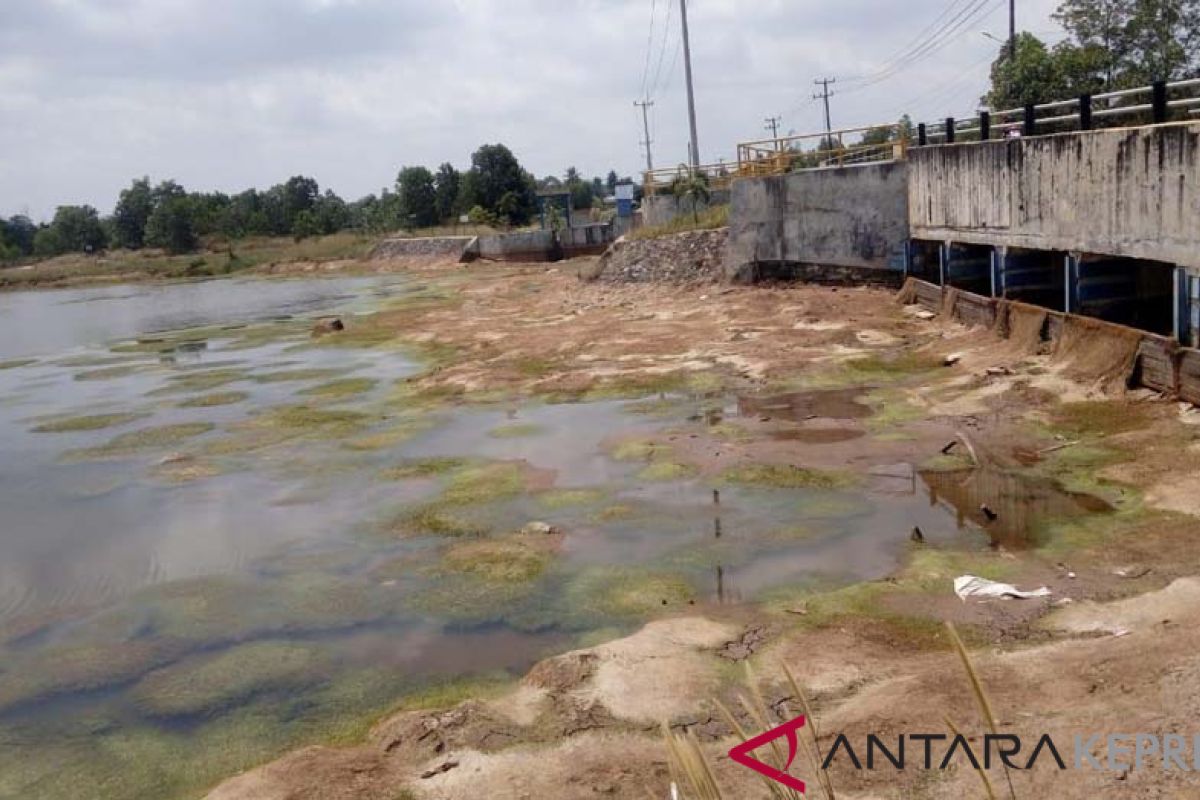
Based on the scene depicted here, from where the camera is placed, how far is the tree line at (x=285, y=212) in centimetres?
7756

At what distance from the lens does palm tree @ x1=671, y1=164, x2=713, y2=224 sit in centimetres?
4028

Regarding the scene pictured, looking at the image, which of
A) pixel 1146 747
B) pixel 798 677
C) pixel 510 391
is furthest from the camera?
pixel 510 391

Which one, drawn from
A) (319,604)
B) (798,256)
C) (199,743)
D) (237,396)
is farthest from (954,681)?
(798,256)

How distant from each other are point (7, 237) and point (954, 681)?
420 ft

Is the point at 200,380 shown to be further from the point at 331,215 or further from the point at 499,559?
the point at 331,215

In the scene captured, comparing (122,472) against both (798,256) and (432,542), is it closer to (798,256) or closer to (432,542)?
(432,542)

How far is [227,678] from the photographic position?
925cm

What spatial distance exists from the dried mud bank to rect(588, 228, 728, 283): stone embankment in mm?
14394

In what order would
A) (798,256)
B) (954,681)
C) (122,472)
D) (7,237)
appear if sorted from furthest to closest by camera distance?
(7,237) → (798,256) → (122,472) → (954,681)

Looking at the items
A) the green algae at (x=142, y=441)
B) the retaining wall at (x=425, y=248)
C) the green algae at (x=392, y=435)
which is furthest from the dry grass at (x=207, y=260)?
the green algae at (x=392, y=435)

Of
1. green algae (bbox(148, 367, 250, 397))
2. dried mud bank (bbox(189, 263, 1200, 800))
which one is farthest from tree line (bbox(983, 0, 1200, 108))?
green algae (bbox(148, 367, 250, 397))

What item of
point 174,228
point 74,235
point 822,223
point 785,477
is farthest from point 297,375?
point 74,235

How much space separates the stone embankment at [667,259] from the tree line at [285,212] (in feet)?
117

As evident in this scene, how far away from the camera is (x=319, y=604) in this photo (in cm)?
1077
